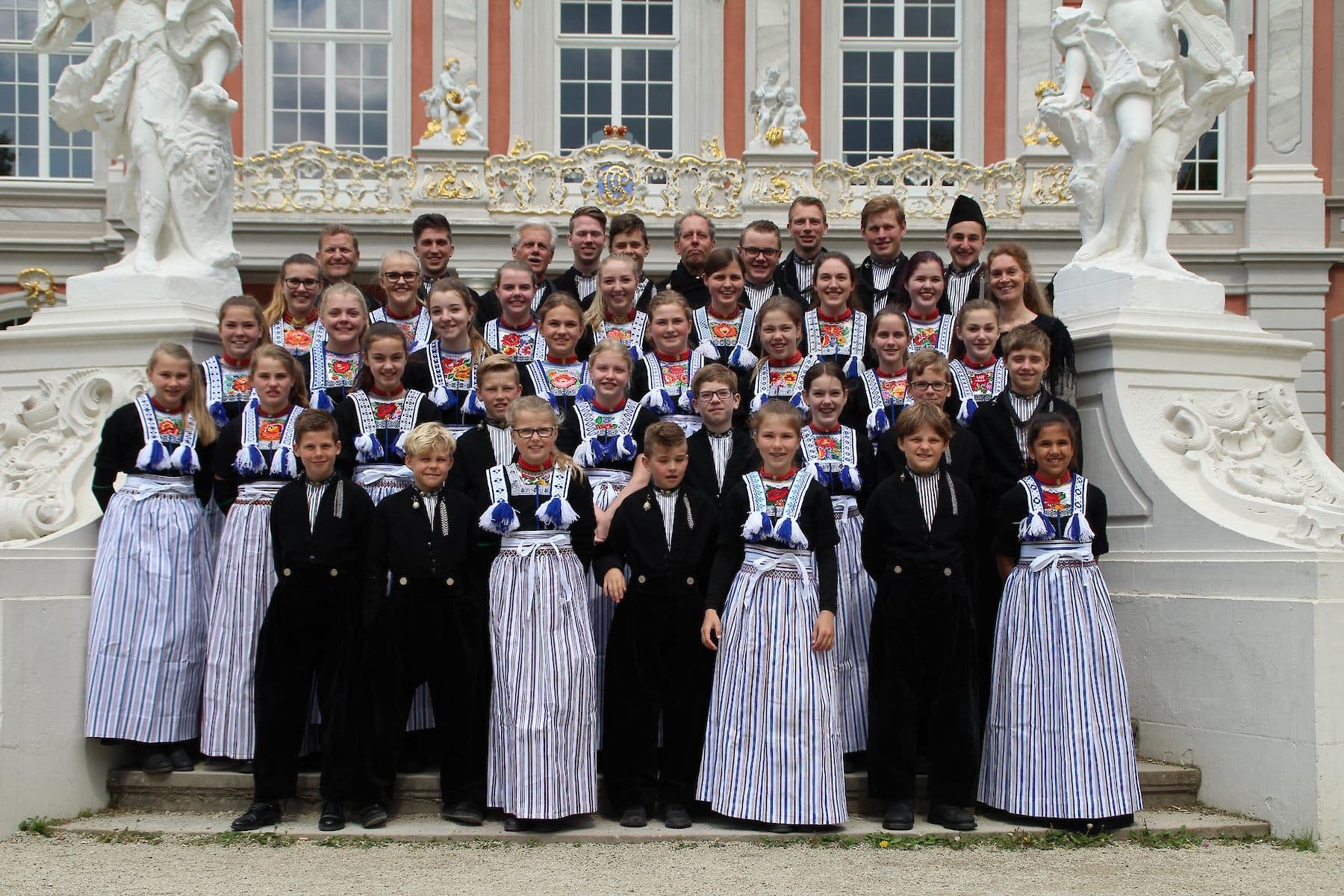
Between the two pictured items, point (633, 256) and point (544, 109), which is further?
point (544, 109)

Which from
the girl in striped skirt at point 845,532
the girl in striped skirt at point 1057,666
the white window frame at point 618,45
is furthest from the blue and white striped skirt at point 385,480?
the white window frame at point 618,45

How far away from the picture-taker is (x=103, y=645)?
612 cm

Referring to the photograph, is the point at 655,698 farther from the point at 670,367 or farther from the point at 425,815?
the point at 670,367

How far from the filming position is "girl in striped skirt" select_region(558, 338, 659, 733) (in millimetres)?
6277

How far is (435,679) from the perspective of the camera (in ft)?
18.9

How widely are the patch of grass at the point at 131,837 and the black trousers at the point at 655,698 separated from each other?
5.26 ft

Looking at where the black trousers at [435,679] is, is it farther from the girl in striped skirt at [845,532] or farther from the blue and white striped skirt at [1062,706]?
the blue and white striped skirt at [1062,706]

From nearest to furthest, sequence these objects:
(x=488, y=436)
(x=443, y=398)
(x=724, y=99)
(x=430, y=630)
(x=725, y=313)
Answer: (x=430, y=630)
(x=488, y=436)
(x=443, y=398)
(x=725, y=313)
(x=724, y=99)

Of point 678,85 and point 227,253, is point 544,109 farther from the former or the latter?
point 227,253

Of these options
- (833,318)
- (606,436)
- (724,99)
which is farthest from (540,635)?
(724,99)

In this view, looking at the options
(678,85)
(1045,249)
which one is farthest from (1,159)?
(1045,249)

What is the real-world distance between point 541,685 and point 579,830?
0.54 meters

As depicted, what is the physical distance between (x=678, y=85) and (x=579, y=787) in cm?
1400

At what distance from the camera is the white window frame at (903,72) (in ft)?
60.5
